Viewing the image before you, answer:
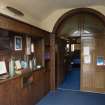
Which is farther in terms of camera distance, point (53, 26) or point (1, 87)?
point (53, 26)

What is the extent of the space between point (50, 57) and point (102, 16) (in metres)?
2.22

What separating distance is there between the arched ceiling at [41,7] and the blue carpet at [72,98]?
90.6 inches

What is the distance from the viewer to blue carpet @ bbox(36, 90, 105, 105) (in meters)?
4.54

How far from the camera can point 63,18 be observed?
5750mm

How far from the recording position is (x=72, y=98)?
4934 millimetres

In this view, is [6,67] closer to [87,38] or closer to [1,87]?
[1,87]

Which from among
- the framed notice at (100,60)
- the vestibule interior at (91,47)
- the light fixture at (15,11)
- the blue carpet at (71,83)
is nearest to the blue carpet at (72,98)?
the vestibule interior at (91,47)

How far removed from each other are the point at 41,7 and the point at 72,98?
112 inches

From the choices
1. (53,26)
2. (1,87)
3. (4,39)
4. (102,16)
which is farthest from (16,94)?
(102,16)

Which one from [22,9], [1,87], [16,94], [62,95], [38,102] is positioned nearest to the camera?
[1,87]

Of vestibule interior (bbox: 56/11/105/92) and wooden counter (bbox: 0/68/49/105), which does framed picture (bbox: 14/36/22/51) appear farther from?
vestibule interior (bbox: 56/11/105/92)

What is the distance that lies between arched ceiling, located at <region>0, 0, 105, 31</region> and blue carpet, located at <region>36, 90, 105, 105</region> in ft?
7.55

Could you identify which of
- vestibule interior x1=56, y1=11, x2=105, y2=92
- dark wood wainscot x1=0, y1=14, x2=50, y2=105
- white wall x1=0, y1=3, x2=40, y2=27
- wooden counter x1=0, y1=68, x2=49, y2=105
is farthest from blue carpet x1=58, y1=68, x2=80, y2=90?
white wall x1=0, y1=3, x2=40, y2=27

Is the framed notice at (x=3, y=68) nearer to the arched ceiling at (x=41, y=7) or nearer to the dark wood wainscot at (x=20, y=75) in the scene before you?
the dark wood wainscot at (x=20, y=75)
